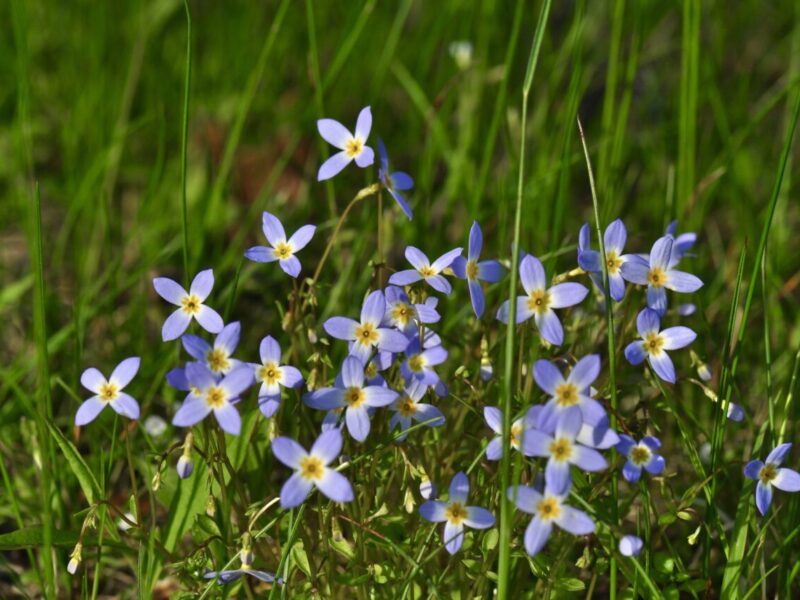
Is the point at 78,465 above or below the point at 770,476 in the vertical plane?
below

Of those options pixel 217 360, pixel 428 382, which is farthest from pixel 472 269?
pixel 217 360

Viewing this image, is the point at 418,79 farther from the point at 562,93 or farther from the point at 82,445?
the point at 82,445

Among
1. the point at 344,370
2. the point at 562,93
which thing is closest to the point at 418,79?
the point at 562,93

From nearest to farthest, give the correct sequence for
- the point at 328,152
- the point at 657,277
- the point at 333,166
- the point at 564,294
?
the point at 564,294
the point at 657,277
the point at 333,166
the point at 328,152

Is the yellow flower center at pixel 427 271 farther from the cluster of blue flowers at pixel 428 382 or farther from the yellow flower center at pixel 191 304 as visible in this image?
the yellow flower center at pixel 191 304

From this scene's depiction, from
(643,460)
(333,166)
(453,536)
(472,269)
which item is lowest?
(453,536)

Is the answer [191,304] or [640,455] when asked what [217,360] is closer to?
[191,304]

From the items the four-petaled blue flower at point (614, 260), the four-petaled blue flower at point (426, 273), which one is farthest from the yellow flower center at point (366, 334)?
the four-petaled blue flower at point (614, 260)
